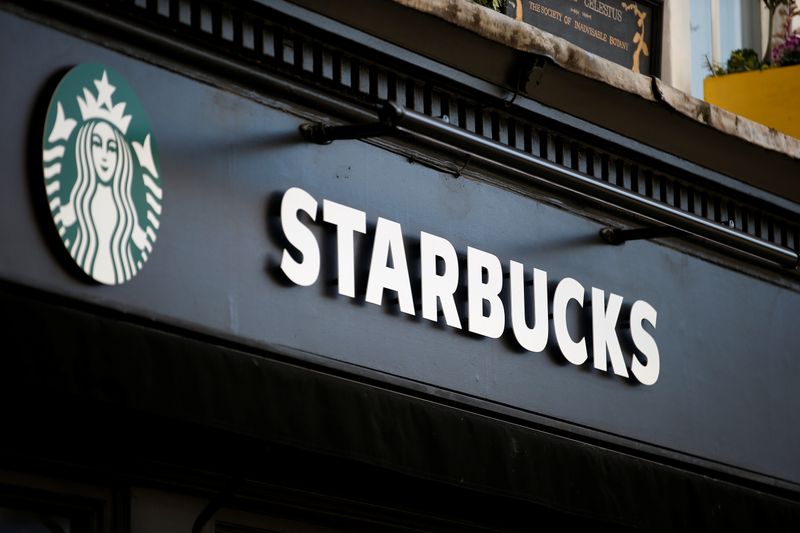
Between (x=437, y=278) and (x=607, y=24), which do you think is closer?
(x=437, y=278)

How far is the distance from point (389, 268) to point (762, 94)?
4.38 meters

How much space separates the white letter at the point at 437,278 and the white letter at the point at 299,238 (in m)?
0.73

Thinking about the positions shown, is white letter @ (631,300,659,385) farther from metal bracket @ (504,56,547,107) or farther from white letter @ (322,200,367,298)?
white letter @ (322,200,367,298)

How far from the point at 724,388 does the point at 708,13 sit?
127 inches

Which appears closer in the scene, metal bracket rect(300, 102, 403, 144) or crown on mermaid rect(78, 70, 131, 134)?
crown on mermaid rect(78, 70, 131, 134)

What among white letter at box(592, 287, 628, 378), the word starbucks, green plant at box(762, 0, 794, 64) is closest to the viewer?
the word starbucks

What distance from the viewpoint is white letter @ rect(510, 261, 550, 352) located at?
8602 mm

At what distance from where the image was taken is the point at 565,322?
8883 mm

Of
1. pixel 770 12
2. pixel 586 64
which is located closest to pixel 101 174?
pixel 586 64

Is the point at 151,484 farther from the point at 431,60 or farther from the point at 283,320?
the point at 431,60

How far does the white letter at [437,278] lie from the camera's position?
8156 millimetres

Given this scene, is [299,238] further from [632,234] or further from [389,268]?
[632,234]

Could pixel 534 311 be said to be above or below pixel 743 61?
below

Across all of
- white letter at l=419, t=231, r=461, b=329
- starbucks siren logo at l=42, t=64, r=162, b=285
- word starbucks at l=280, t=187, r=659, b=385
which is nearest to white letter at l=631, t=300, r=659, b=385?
word starbucks at l=280, t=187, r=659, b=385
